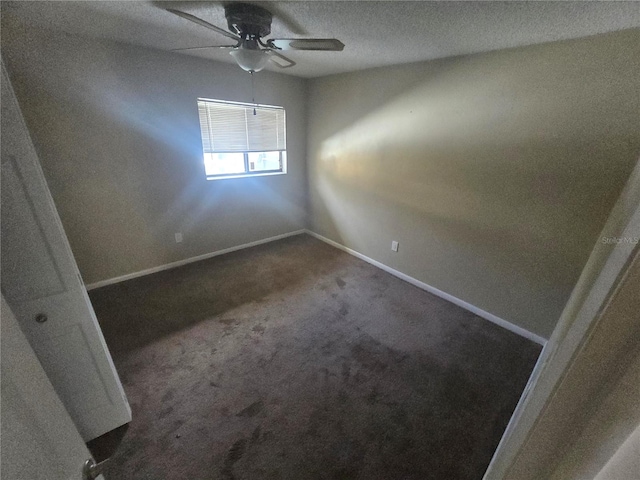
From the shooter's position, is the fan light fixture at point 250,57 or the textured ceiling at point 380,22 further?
the fan light fixture at point 250,57

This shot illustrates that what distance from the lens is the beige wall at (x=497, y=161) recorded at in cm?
168

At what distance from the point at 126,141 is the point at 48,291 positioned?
204 cm

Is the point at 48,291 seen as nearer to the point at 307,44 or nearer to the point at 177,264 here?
the point at 307,44

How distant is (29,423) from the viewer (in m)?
0.49

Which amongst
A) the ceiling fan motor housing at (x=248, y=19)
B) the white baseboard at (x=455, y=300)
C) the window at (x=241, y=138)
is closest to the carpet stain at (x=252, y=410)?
the white baseboard at (x=455, y=300)

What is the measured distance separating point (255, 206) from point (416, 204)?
2.18 metres

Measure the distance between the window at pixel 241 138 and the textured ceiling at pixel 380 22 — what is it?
854 mm

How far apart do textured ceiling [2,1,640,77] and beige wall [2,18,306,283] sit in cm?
24

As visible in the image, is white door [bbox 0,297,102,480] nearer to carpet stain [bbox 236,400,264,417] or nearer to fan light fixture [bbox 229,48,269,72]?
carpet stain [bbox 236,400,264,417]

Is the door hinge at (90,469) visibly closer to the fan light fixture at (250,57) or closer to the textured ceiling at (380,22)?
the fan light fixture at (250,57)

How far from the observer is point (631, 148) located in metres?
1.59

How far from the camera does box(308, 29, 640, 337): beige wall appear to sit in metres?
1.68

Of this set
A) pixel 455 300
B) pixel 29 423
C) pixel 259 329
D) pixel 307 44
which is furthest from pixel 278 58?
pixel 455 300

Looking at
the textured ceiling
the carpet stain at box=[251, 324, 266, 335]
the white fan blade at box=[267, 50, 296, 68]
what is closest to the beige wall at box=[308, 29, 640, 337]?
the textured ceiling
